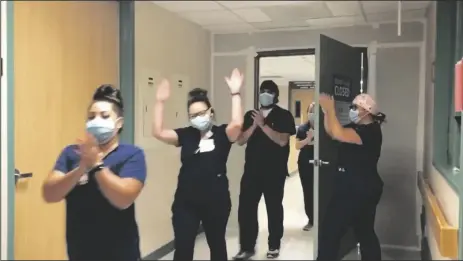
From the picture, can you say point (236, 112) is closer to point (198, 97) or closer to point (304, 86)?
point (198, 97)

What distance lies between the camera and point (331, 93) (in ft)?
5.18

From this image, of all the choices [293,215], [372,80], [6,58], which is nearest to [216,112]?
[293,215]

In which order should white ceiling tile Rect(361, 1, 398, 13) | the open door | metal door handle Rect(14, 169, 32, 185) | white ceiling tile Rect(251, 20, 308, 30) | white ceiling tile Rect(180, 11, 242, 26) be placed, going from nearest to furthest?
the open door → white ceiling tile Rect(251, 20, 308, 30) → white ceiling tile Rect(361, 1, 398, 13) → white ceiling tile Rect(180, 11, 242, 26) → metal door handle Rect(14, 169, 32, 185)

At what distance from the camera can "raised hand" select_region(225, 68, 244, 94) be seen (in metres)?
1.46

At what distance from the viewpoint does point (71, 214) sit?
3.84 ft

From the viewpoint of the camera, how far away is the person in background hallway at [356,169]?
1494 mm

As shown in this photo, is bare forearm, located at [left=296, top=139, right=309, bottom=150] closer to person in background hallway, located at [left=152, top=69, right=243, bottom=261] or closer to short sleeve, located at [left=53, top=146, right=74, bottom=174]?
person in background hallway, located at [left=152, top=69, right=243, bottom=261]

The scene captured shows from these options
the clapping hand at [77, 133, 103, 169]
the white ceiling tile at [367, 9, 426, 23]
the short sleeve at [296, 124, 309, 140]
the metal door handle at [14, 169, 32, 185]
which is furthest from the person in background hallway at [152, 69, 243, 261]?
the metal door handle at [14, 169, 32, 185]

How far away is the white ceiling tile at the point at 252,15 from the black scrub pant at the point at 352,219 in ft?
2.45

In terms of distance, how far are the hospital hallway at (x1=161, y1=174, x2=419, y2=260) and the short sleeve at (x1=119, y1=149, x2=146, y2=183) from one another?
519mm

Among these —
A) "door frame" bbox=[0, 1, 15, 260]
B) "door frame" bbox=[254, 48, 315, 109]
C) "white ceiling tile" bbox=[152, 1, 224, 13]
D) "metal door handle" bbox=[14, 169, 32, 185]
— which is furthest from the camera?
"metal door handle" bbox=[14, 169, 32, 185]

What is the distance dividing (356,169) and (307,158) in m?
0.22

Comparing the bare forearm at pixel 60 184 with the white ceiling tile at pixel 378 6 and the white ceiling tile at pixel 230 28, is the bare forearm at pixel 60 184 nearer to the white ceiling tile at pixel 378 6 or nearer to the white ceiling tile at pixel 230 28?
the white ceiling tile at pixel 230 28

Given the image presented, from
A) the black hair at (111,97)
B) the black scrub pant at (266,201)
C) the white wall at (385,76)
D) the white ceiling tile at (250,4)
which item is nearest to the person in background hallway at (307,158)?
the black scrub pant at (266,201)
